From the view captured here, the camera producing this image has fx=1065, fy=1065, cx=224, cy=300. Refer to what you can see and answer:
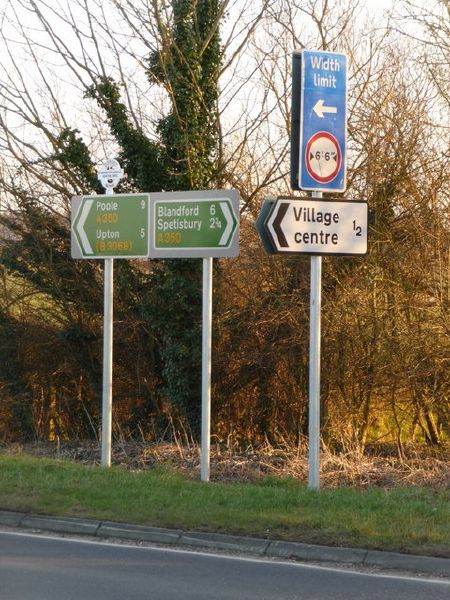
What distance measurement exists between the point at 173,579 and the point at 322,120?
6.19 meters

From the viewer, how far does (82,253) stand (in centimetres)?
1558

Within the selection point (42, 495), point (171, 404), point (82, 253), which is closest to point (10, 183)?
point (171, 404)

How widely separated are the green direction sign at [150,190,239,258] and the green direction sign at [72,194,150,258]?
27 cm

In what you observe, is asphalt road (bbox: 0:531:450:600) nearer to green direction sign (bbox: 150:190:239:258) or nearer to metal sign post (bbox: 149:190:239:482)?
metal sign post (bbox: 149:190:239:482)

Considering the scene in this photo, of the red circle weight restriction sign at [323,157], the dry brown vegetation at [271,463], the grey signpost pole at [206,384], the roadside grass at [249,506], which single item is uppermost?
the red circle weight restriction sign at [323,157]

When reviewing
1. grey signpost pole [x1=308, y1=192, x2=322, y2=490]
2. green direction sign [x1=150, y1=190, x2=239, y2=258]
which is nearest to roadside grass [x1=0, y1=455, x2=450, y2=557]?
grey signpost pole [x1=308, y1=192, x2=322, y2=490]

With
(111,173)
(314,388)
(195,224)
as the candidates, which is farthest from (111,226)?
(314,388)

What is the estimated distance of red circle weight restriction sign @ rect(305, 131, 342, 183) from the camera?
498 inches

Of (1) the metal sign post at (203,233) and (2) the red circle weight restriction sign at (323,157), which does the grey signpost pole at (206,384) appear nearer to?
(1) the metal sign post at (203,233)

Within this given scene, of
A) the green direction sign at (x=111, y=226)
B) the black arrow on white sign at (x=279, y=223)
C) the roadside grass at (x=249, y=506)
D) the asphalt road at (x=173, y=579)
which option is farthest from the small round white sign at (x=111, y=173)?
the asphalt road at (x=173, y=579)

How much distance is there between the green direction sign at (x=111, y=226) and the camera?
15.0 meters

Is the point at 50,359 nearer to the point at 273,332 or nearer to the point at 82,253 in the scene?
the point at 273,332

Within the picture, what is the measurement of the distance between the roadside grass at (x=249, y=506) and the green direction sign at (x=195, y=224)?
305cm

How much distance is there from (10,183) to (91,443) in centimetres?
612
